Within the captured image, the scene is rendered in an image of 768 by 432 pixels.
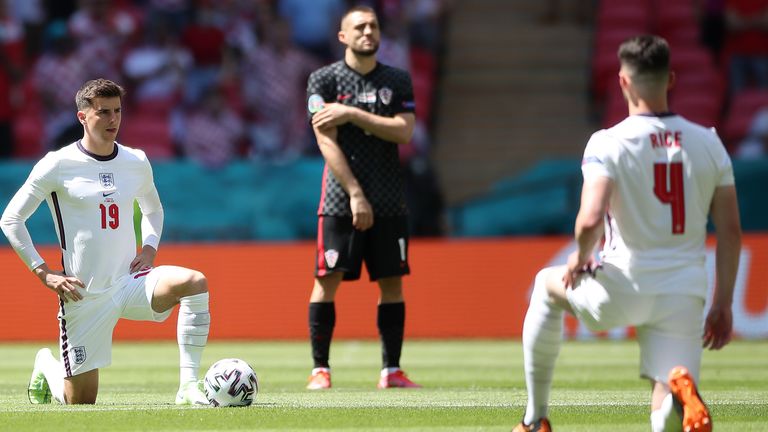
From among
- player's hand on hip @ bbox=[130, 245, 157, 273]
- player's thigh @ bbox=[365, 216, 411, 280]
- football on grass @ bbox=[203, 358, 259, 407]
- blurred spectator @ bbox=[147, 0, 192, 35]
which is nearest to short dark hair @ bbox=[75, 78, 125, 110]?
player's hand on hip @ bbox=[130, 245, 157, 273]

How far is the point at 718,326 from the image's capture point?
4906 mm

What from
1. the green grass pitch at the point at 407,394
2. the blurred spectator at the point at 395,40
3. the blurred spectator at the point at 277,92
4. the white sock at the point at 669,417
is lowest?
the green grass pitch at the point at 407,394

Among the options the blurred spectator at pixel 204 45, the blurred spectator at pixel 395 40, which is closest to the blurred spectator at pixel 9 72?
the blurred spectator at pixel 204 45

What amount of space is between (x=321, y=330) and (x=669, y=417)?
366 centimetres

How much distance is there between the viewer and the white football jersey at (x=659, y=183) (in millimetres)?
4848

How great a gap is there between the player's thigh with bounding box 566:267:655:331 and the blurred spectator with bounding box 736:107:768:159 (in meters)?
13.2

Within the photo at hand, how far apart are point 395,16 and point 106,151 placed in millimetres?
11665

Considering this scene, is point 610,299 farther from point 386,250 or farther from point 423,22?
point 423,22

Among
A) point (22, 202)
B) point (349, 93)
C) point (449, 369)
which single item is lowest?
point (449, 369)

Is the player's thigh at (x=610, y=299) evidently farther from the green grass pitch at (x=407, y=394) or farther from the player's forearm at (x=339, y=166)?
the player's forearm at (x=339, y=166)

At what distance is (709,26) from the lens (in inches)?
776

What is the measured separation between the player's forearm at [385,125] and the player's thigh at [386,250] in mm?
517

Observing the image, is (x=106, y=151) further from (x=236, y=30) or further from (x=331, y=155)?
(x=236, y=30)

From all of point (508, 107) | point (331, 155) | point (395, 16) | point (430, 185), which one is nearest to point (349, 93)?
point (331, 155)
